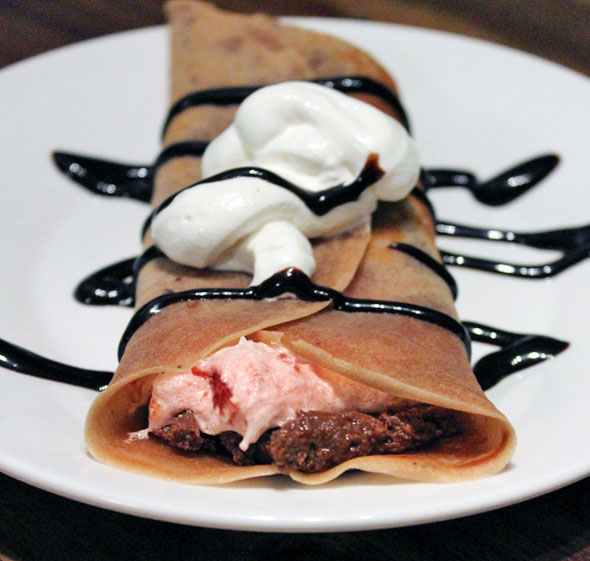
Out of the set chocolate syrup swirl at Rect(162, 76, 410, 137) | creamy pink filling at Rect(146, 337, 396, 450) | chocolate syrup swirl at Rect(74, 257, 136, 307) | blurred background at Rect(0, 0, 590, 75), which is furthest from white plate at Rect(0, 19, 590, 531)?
blurred background at Rect(0, 0, 590, 75)

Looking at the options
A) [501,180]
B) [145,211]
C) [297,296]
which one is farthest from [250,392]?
[501,180]

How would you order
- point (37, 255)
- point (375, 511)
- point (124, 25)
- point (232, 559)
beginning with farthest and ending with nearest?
point (124, 25) < point (37, 255) < point (232, 559) < point (375, 511)

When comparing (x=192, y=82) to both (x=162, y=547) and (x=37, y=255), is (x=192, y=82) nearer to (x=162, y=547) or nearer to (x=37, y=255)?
(x=37, y=255)

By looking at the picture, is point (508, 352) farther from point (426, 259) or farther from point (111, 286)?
point (111, 286)

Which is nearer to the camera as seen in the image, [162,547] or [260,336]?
[162,547]

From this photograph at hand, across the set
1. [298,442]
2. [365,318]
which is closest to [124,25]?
[365,318]

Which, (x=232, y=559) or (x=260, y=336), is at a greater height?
(x=260, y=336)

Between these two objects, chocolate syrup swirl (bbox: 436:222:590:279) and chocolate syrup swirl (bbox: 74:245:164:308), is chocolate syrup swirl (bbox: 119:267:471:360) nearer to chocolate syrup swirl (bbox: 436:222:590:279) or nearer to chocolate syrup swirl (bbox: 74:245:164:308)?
chocolate syrup swirl (bbox: 74:245:164:308)
